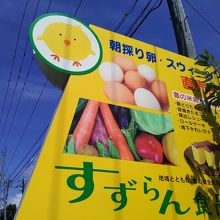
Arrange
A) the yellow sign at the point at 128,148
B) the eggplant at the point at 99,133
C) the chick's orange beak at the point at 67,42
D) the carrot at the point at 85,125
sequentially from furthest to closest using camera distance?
1. the chick's orange beak at the point at 67,42
2. the eggplant at the point at 99,133
3. the carrot at the point at 85,125
4. the yellow sign at the point at 128,148

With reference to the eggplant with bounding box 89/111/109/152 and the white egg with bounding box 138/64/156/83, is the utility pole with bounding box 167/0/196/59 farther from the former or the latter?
the eggplant with bounding box 89/111/109/152

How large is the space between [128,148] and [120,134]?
7.7 inches

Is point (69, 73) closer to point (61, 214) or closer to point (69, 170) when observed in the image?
point (69, 170)

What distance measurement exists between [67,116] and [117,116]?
690mm

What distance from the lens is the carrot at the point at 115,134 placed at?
3.70 metres

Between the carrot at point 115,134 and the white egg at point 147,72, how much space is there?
98 centimetres

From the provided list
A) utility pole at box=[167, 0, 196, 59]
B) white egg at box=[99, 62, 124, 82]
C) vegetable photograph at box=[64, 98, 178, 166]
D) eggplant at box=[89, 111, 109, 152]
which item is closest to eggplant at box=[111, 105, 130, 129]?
vegetable photograph at box=[64, 98, 178, 166]

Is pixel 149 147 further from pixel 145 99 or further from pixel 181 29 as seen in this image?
pixel 181 29

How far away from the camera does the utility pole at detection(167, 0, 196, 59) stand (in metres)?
5.94

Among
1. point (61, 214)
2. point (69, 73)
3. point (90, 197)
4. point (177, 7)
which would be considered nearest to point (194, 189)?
point (90, 197)

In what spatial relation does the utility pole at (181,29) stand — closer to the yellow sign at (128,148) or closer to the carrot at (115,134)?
the yellow sign at (128,148)

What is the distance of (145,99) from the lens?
432cm

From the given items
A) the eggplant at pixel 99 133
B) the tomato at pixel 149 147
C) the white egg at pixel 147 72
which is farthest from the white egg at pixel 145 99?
the eggplant at pixel 99 133

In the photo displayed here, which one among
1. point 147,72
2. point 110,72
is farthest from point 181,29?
point 110,72
